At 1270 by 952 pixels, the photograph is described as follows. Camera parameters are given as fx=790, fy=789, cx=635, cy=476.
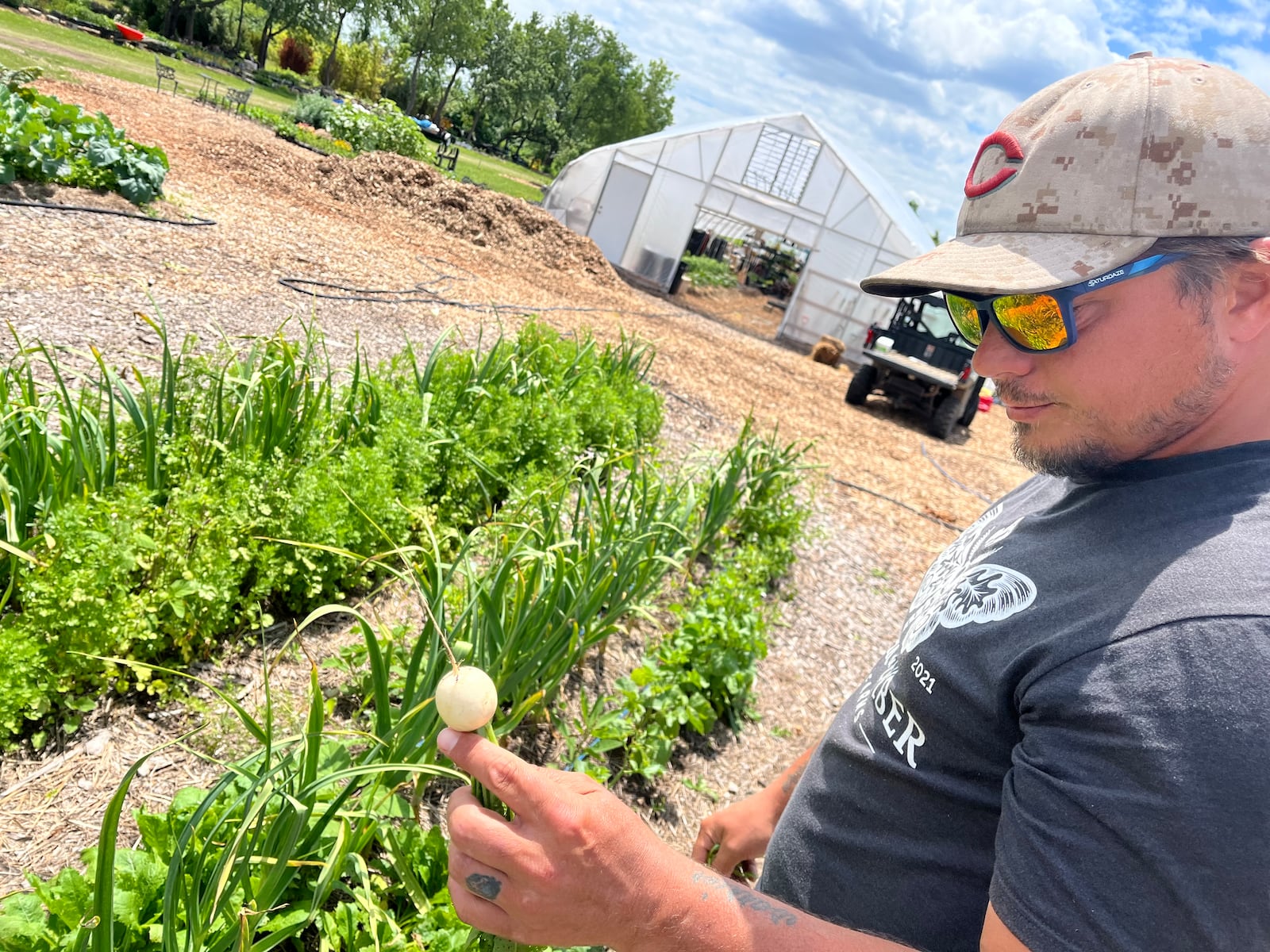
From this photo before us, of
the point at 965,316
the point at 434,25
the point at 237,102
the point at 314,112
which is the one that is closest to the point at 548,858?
the point at 965,316

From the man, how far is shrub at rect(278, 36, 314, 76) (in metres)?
56.7

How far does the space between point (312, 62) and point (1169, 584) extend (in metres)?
57.7

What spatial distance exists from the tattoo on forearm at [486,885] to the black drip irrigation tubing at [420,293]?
4266mm

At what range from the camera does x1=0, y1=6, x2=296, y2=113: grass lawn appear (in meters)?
15.5

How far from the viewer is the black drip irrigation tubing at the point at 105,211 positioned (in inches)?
237

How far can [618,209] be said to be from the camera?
55.5ft

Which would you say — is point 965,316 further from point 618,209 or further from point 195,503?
point 618,209

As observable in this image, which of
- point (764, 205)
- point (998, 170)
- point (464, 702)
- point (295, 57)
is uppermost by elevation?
point (295, 57)

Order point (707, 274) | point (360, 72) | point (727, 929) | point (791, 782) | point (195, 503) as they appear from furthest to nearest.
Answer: point (360, 72) < point (707, 274) < point (195, 503) < point (791, 782) < point (727, 929)

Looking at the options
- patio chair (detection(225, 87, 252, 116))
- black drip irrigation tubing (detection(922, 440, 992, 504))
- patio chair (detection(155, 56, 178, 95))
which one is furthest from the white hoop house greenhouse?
patio chair (detection(155, 56, 178, 95))

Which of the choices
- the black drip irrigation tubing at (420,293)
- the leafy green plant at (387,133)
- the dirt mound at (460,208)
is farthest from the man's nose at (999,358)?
the leafy green plant at (387,133)

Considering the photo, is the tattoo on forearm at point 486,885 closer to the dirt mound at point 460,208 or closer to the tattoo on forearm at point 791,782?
the tattoo on forearm at point 791,782

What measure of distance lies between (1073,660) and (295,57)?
5869cm

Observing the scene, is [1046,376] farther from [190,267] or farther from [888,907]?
[190,267]
